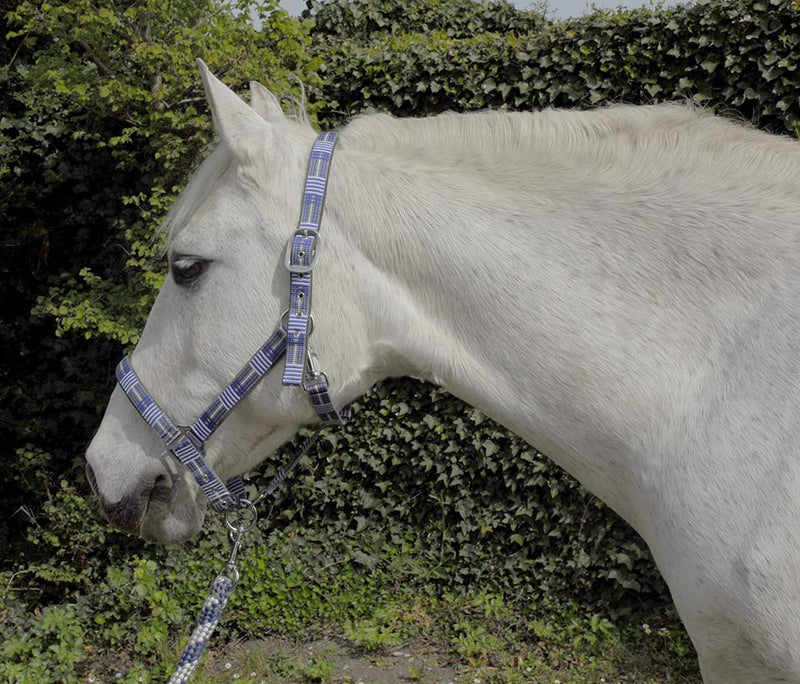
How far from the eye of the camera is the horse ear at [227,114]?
66.2 inches

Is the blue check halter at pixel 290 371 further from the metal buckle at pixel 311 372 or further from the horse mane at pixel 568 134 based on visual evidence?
the horse mane at pixel 568 134

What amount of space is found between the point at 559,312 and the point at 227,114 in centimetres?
91

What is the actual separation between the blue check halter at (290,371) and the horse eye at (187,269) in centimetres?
24

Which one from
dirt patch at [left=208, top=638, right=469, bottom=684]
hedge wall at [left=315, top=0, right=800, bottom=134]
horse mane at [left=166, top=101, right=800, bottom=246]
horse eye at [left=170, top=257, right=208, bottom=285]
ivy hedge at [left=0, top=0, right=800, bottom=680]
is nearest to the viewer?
horse mane at [left=166, top=101, right=800, bottom=246]

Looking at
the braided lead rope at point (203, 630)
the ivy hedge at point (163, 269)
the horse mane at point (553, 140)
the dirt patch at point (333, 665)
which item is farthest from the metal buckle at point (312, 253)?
the dirt patch at point (333, 665)

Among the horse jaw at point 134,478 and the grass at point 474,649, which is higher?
the horse jaw at point 134,478

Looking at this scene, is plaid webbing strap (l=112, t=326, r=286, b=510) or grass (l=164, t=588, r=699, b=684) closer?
plaid webbing strap (l=112, t=326, r=286, b=510)

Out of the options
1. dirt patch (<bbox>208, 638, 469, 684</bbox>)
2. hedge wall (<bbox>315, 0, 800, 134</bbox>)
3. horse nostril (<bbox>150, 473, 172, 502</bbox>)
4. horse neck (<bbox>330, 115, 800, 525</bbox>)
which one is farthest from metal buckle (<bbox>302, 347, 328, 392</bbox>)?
dirt patch (<bbox>208, 638, 469, 684</bbox>)

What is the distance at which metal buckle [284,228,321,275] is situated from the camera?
158cm

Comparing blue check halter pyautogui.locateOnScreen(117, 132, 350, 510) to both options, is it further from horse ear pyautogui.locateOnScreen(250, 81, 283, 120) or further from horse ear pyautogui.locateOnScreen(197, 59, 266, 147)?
horse ear pyautogui.locateOnScreen(250, 81, 283, 120)

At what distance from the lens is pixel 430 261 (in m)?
1.62

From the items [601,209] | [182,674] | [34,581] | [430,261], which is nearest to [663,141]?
[601,209]

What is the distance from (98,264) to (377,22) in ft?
9.92

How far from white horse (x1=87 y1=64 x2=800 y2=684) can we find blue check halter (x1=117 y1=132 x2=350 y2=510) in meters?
0.03
